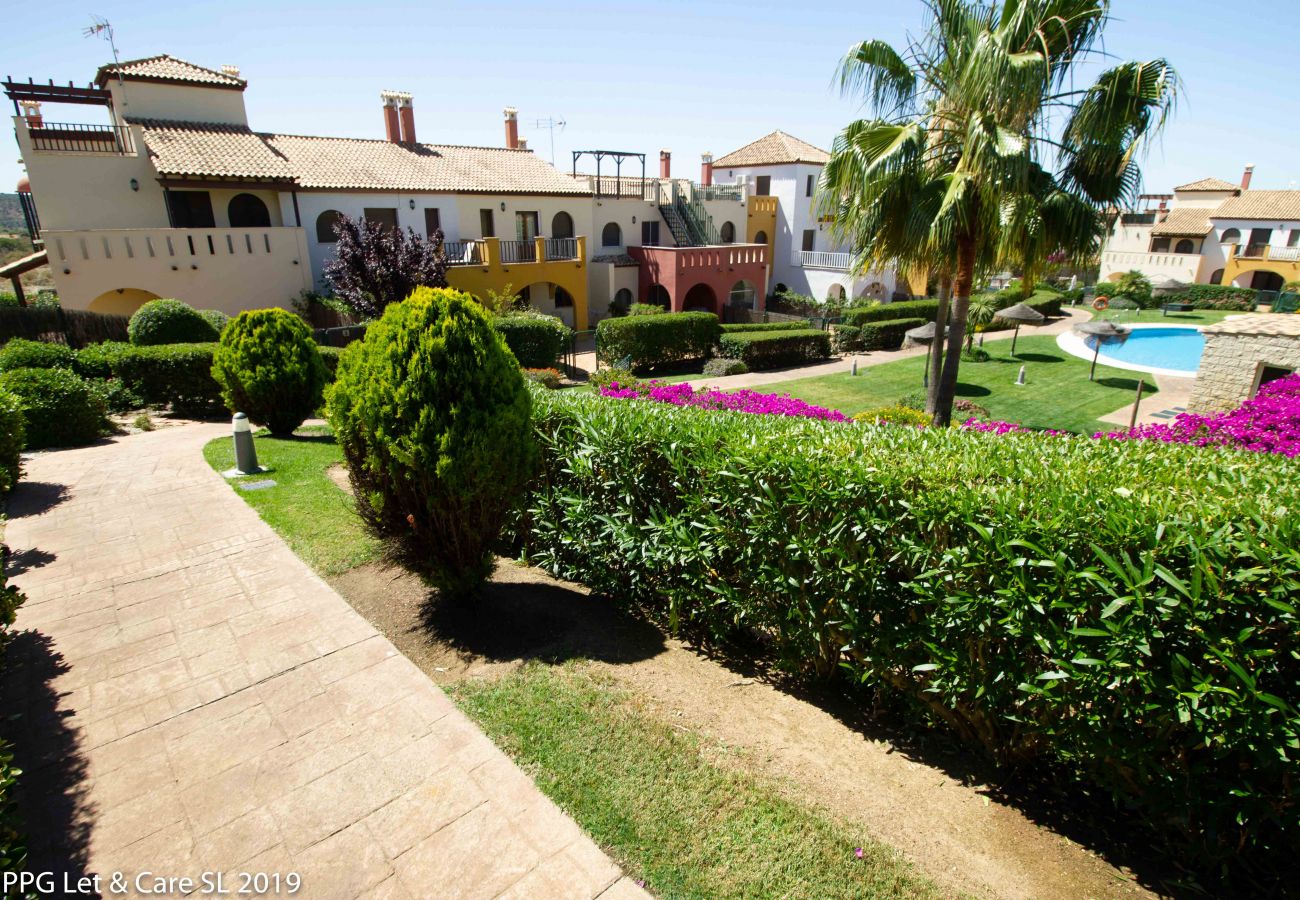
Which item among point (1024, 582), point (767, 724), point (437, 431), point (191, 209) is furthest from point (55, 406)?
point (1024, 582)

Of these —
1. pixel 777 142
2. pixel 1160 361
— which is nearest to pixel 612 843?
pixel 1160 361

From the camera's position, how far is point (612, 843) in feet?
11.5

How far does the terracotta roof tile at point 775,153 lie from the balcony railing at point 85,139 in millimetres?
31356

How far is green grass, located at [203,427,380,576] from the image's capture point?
691 cm

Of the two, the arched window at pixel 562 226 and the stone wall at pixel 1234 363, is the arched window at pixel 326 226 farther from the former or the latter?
the stone wall at pixel 1234 363

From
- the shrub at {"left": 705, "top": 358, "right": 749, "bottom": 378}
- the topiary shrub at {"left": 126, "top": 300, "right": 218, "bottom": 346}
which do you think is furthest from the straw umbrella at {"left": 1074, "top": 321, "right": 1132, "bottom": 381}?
the topiary shrub at {"left": 126, "top": 300, "right": 218, "bottom": 346}

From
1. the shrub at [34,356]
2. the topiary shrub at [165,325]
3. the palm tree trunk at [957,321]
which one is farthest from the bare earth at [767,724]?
the topiary shrub at [165,325]

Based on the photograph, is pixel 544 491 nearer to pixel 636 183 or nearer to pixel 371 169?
pixel 371 169

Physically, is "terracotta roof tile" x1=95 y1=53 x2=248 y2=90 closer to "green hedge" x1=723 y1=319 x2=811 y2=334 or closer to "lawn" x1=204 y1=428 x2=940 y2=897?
"green hedge" x1=723 y1=319 x2=811 y2=334

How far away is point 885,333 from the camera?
2944 centimetres

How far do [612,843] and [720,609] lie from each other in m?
2.09

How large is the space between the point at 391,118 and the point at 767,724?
1298 inches

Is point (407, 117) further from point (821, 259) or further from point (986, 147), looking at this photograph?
point (986, 147)

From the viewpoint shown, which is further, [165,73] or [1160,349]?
→ [1160,349]
